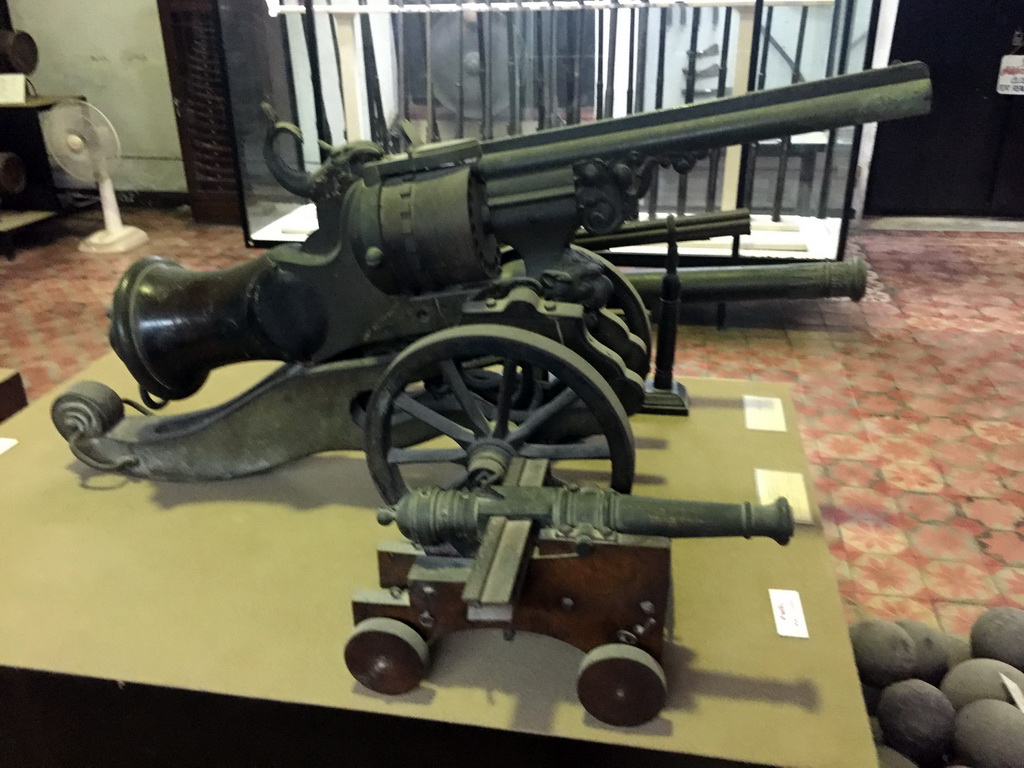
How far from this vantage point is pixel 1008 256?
4816 millimetres

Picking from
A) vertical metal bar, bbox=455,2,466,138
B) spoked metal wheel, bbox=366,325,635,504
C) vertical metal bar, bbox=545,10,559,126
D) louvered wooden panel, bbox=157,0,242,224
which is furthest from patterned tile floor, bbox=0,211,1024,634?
vertical metal bar, bbox=455,2,466,138

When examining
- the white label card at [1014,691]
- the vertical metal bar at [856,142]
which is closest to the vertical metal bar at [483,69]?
the vertical metal bar at [856,142]

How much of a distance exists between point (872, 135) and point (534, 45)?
267cm

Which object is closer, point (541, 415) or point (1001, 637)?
point (541, 415)

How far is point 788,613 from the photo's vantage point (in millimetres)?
1622

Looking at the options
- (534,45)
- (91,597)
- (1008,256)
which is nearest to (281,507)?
(91,597)

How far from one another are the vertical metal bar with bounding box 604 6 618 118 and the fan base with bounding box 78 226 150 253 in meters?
3.00

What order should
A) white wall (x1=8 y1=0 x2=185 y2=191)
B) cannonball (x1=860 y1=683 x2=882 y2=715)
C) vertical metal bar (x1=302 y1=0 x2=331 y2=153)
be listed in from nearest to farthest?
cannonball (x1=860 y1=683 x2=882 y2=715)
vertical metal bar (x1=302 y1=0 x2=331 y2=153)
white wall (x1=8 y1=0 x2=185 y2=191)

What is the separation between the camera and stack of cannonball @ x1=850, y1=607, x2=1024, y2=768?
156cm

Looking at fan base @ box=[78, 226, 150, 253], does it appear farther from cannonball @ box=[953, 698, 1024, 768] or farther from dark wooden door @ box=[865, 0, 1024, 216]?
cannonball @ box=[953, 698, 1024, 768]

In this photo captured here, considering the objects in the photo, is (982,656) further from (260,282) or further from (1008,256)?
(1008,256)

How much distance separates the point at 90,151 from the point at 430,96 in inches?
92.3

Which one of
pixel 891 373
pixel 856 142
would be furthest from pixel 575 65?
pixel 891 373

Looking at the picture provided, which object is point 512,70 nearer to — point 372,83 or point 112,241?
point 372,83
